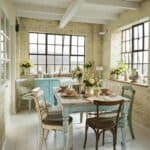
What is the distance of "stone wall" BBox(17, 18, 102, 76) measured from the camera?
6332 millimetres

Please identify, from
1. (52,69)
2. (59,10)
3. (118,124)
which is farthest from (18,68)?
(118,124)

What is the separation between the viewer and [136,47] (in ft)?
18.1

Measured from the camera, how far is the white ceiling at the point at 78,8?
4.49 metres

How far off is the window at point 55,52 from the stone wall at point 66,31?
7.0 inches

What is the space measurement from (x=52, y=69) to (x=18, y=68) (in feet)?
3.79

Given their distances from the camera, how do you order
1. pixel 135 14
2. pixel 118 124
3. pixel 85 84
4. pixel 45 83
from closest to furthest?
1. pixel 118 124
2. pixel 85 84
3. pixel 135 14
4. pixel 45 83

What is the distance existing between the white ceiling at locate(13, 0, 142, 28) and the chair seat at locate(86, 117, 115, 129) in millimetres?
2367

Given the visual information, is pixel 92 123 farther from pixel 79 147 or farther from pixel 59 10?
pixel 59 10

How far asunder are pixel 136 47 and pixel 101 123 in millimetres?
3071

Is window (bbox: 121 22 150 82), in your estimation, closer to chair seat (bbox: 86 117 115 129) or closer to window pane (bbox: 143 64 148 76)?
window pane (bbox: 143 64 148 76)

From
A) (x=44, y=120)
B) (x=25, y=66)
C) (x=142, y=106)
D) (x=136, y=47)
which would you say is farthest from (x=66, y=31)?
(x=44, y=120)

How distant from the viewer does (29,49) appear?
6.50 m

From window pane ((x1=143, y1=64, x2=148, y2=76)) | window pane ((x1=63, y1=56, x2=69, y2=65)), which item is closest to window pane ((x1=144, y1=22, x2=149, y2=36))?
window pane ((x1=143, y1=64, x2=148, y2=76))

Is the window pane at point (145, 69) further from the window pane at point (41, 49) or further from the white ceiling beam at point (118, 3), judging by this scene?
the window pane at point (41, 49)
